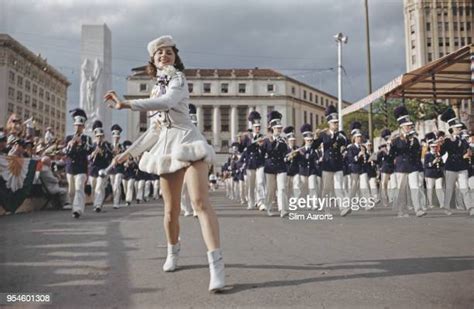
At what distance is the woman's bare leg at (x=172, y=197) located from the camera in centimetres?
404

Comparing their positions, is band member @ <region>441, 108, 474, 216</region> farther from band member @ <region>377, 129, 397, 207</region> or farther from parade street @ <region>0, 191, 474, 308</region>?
parade street @ <region>0, 191, 474, 308</region>

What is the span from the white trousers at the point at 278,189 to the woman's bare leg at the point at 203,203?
19.9 feet

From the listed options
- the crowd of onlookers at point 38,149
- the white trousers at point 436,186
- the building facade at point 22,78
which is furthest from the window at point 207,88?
the white trousers at point 436,186

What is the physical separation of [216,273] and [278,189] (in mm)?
6789

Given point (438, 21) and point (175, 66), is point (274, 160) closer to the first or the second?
point (438, 21)

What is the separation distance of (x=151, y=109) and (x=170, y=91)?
272mm

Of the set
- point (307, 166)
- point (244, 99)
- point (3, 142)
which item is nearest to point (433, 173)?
point (307, 166)

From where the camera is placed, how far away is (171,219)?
417cm

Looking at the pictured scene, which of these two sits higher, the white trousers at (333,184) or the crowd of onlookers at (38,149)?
the crowd of onlookers at (38,149)

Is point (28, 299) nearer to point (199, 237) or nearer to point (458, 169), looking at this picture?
point (199, 237)

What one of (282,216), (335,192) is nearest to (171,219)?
(282,216)

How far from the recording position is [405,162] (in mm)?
9898

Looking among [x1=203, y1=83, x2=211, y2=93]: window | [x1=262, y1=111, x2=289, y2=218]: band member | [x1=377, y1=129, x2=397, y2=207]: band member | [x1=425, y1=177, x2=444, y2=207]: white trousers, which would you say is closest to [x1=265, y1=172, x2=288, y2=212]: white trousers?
[x1=262, y1=111, x2=289, y2=218]: band member
